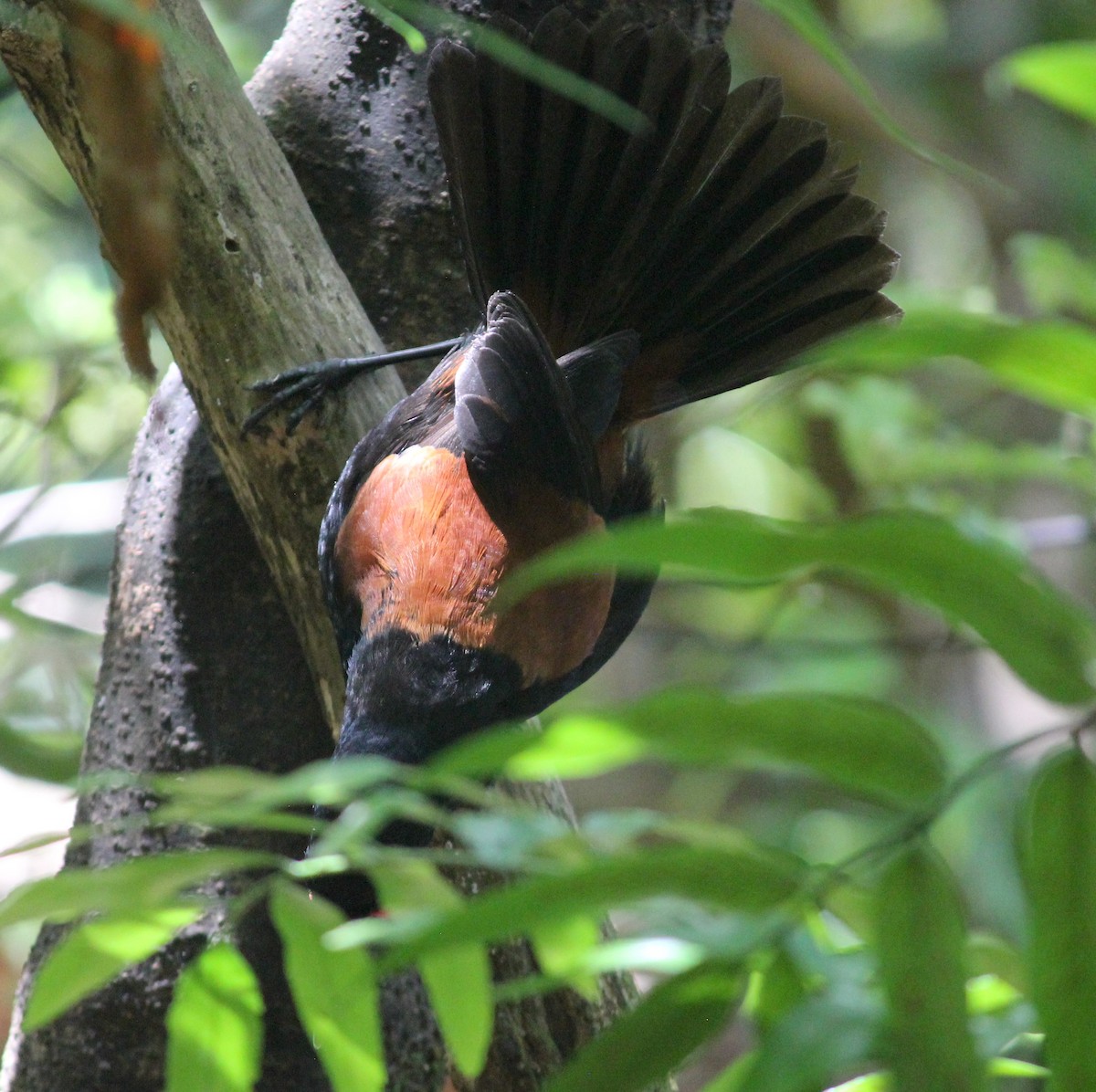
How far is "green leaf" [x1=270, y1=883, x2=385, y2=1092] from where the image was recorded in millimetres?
772

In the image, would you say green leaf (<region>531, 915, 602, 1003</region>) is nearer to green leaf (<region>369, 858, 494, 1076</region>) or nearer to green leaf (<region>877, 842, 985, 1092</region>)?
green leaf (<region>369, 858, 494, 1076</region>)

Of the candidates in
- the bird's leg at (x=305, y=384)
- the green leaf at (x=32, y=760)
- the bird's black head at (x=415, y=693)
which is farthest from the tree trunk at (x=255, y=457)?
the green leaf at (x=32, y=760)

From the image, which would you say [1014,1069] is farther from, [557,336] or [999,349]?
[557,336]

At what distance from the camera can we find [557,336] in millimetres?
2482

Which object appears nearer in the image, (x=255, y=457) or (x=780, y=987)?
(x=780, y=987)

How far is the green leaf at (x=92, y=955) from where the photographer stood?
0.82 m

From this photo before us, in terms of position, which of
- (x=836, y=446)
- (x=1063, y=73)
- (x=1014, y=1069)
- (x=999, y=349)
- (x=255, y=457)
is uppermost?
(x=836, y=446)

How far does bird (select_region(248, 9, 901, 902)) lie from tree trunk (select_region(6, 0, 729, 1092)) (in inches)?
2.9

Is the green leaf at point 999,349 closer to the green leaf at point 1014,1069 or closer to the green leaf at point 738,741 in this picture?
the green leaf at point 738,741

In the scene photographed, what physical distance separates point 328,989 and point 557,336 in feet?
6.03

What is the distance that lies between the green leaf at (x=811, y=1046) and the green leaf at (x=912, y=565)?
7.4 inches

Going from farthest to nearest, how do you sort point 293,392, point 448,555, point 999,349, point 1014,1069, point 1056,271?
point 1056,271 → point 448,555 → point 293,392 → point 1014,1069 → point 999,349

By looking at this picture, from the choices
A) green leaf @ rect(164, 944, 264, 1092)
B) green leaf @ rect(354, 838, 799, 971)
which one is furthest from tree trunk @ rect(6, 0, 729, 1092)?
green leaf @ rect(354, 838, 799, 971)

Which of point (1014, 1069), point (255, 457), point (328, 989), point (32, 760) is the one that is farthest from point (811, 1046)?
point (32, 760)
